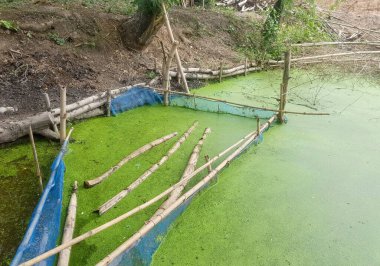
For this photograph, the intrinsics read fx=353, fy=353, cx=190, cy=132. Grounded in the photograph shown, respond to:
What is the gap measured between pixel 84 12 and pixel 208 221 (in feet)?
17.5

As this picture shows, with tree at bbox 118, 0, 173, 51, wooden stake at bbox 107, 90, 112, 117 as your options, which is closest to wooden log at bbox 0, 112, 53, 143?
wooden stake at bbox 107, 90, 112, 117

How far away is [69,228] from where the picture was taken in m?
2.83

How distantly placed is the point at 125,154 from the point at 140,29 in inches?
132

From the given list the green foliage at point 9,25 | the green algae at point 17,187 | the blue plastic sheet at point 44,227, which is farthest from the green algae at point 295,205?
the green foliage at point 9,25

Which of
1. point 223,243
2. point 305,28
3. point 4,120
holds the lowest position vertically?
point 223,243

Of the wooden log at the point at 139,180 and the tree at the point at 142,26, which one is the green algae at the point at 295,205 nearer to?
the wooden log at the point at 139,180

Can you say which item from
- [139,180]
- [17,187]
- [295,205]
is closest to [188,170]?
[139,180]

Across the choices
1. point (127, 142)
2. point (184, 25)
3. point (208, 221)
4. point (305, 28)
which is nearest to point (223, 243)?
point (208, 221)

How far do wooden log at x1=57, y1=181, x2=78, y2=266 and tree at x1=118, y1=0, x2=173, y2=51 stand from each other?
3.92 meters

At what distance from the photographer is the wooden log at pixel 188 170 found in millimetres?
3153

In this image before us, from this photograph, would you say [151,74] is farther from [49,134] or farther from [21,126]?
[21,126]

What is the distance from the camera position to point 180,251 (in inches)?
112

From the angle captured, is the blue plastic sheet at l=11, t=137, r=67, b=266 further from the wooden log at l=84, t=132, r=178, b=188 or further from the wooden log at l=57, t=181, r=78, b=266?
the wooden log at l=84, t=132, r=178, b=188

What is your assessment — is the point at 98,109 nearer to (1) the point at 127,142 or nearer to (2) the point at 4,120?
(1) the point at 127,142
